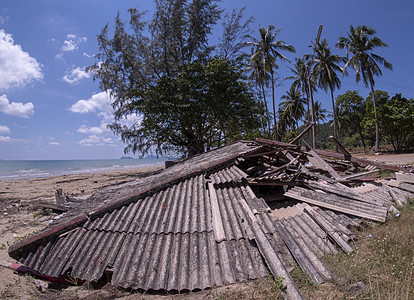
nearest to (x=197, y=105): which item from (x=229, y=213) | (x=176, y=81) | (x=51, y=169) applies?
(x=176, y=81)

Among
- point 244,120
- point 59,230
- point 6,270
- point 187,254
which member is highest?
point 244,120

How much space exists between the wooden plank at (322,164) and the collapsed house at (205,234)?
3.09 feet

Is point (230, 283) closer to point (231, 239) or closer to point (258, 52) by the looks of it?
point (231, 239)

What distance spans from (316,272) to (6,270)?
16.9 ft

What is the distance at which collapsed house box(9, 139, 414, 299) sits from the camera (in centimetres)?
267

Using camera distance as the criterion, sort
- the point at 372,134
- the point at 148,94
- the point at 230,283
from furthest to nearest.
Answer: the point at 372,134, the point at 148,94, the point at 230,283

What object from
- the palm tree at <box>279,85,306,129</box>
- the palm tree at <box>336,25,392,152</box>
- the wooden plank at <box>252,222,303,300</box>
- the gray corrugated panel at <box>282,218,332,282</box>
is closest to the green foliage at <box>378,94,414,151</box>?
the palm tree at <box>336,25,392,152</box>

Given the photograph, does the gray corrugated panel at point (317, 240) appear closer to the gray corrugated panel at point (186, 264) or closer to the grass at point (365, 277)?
the grass at point (365, 277)

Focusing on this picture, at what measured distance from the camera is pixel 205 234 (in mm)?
3250

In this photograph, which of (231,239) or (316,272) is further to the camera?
(231,239)

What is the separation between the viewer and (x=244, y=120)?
16781 millimetres

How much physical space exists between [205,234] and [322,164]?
463cm

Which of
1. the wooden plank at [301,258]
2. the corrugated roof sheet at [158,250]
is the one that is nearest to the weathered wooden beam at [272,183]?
the corrugated roof sheet at [158,250]

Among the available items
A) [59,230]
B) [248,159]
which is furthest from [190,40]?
[59,230]
